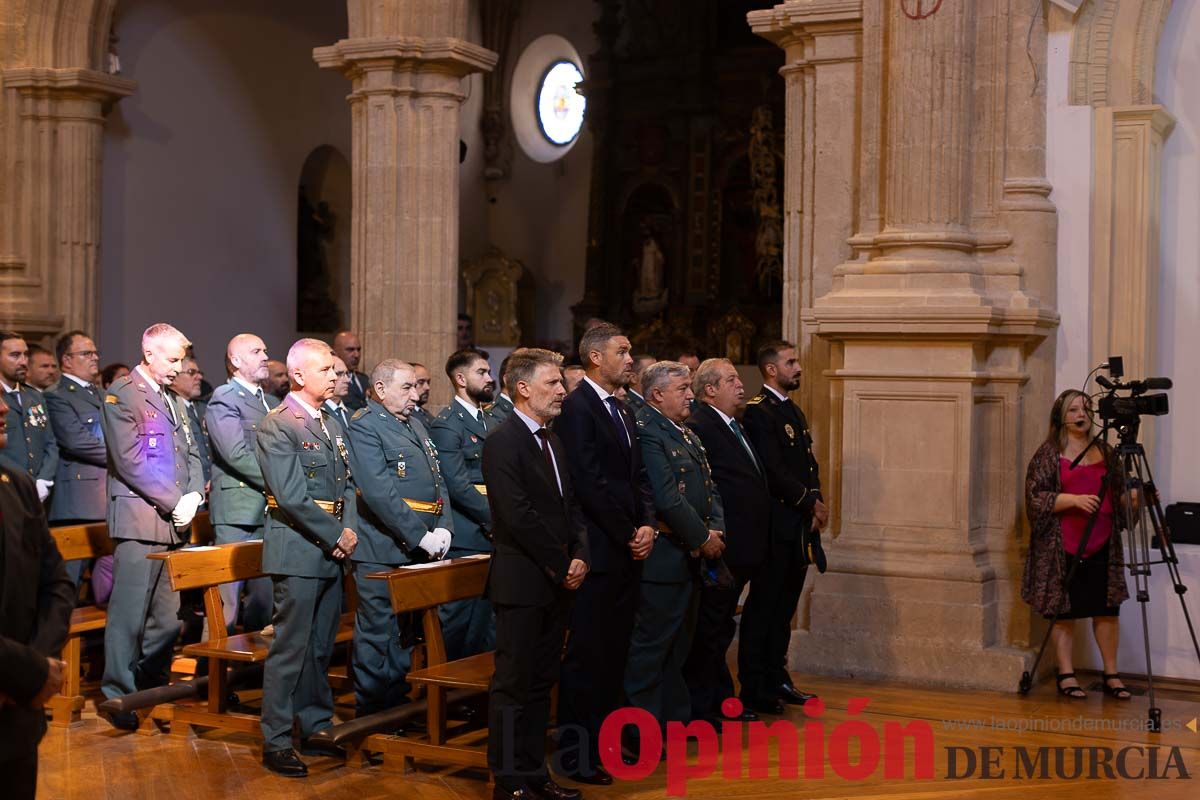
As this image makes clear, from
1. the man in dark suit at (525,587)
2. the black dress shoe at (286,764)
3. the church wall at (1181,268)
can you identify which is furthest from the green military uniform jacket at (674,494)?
the church wall at (1181,268)

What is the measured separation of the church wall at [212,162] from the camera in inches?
544

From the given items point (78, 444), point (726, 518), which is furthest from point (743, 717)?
point (78, 444)

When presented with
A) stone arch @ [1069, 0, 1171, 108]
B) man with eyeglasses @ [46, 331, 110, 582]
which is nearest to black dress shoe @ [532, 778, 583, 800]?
man with eyeglasses @ [46, 331, 110, 582]

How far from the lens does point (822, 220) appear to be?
331 inches

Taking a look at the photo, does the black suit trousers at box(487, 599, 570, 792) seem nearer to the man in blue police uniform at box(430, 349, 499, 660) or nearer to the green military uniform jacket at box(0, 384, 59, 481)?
the man in blue police uniform at box(430, 349, 499, 660)

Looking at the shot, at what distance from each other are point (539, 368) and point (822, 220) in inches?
145

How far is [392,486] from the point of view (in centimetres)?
604

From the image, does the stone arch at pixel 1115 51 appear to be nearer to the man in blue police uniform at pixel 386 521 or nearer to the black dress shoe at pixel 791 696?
the black dress shoe at pixel 791 696

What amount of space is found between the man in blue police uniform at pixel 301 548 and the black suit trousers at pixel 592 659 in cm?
94

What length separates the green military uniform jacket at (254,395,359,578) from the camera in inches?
217

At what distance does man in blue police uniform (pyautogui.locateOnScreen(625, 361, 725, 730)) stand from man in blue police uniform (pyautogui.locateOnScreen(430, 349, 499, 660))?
1.14 meters

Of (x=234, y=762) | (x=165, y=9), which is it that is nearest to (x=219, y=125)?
(x=165, y=9)

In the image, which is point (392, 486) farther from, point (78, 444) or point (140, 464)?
point (78, 444)

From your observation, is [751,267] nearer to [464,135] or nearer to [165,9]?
[464,135]
